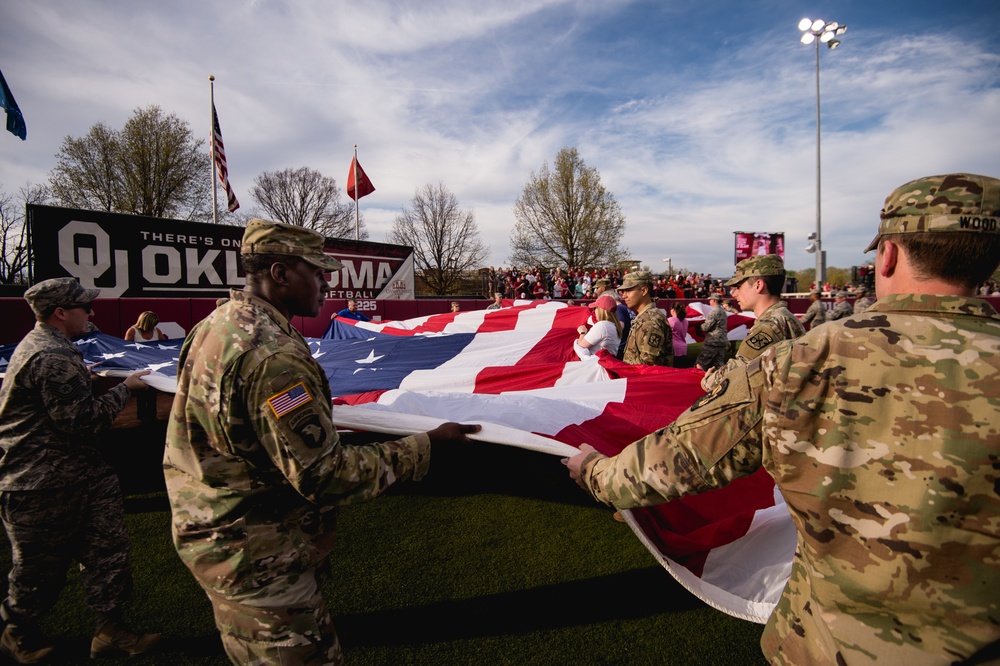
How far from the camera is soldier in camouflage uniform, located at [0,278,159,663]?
224 cm

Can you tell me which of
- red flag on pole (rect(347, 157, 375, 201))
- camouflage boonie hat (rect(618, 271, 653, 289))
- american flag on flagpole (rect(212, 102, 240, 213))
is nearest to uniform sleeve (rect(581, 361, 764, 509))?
camouflage boonie hat (rect(618, 271, 653, 289))

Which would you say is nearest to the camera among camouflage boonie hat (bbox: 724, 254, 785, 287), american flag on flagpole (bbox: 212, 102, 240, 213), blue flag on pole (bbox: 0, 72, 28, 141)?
camouflage boonie hat (bbox: 724, 254, 785, 287)

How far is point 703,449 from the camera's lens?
45.1 inches

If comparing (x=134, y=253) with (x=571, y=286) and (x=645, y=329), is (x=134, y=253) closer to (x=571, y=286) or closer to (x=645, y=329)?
(x=645, y=329)

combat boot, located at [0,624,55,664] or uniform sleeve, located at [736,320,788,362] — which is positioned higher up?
uniform sleeve, located at [736,320,788,362]

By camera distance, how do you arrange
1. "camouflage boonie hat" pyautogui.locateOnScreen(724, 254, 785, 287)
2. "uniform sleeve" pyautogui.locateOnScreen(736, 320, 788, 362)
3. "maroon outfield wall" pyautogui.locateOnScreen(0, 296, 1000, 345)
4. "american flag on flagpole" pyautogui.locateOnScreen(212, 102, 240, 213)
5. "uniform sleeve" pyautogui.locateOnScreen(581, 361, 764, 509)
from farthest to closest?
1. "american flag on flagpole" pyautogui.locateOnScreen(212, 102, 240, 213)
2. "maroon outfield wall" pyautogui.locateOnScreen(0, 296, 1000, 345)
3. "camouflage boonie hat" pyautogui.locateOnScreen(724, 254, 785, 287)
4. "uniform sleeve" pyautogui.locateOnScreen(736, 320, 788, 362)
5. "uniform sleeve" pyautogui.locateOnScreen(581, 361, 764, 509)

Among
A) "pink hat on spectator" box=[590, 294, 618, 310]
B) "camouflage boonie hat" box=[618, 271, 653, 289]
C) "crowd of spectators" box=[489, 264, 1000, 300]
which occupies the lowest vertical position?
"pink hat on spectator" box=[590, 294, 618, 310]

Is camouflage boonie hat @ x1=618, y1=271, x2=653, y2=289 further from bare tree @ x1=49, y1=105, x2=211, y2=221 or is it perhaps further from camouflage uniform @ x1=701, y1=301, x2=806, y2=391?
bare tree @ x1=49, y1=105, x2=211, y2=221

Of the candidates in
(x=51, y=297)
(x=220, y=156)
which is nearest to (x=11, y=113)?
(x=220, y=156)

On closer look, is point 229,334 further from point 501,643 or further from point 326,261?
point 501,643

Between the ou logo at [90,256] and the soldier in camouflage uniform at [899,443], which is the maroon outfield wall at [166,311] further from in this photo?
the soldier in camouflage uniform at [899,443]

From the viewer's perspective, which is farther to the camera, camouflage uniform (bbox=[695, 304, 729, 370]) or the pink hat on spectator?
camouflage uniform (bbox=[695, 304, 729, 370])

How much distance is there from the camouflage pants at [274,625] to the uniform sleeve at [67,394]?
140cm

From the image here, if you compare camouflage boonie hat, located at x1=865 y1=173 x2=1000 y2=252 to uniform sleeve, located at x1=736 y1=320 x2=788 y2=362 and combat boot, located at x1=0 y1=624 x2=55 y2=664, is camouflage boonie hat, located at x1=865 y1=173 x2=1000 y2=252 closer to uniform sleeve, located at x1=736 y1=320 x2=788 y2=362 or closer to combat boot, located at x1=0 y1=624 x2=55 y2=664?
uniform sleeve, located at x1=736 y1=320 x2=788 y2=362
